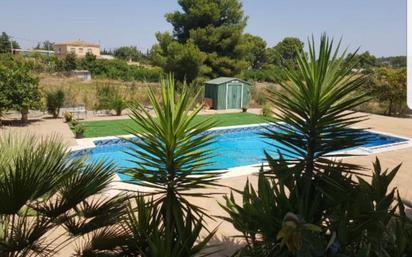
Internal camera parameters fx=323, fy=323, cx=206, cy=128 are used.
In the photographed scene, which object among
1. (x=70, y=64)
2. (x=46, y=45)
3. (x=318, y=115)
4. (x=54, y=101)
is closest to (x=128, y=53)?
(x=46, y=45)

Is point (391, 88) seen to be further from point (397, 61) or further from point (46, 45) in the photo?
point (46, 45)

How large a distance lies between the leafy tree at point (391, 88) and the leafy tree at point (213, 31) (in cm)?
1060

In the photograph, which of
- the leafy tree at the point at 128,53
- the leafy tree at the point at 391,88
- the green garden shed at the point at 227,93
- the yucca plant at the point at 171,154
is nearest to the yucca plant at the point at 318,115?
the yucca plant at the point at 171,154

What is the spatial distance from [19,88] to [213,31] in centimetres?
1570

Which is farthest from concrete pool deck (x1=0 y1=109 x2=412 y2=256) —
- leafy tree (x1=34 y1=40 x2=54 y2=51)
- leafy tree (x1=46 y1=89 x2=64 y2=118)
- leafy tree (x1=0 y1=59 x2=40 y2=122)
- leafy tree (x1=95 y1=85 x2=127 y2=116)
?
leafy tree (x1=34 y1=40 x2=54 y2=51)

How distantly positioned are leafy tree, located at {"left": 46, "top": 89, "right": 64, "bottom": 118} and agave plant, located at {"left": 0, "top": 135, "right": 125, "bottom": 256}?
13.3 meters

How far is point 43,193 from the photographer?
237 cm

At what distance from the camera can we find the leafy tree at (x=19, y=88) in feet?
40.3

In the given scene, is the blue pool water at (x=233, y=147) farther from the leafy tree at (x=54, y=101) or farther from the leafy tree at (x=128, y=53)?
the leafy tree at (x=128, y=53)

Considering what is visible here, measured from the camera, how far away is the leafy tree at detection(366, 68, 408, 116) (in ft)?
55.4

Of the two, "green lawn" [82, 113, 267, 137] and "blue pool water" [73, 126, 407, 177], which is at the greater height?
"green lawn" [82, 113, 267, 137]

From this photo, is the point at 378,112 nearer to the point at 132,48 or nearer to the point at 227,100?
the point at 227,100

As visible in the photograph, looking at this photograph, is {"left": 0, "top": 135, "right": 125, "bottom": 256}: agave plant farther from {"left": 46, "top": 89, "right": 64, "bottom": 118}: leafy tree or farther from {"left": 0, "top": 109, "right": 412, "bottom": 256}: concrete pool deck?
{"left": 46, "top": 89, "right": 64, "bottom": 118}: leafy tree

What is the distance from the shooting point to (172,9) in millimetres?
26672
